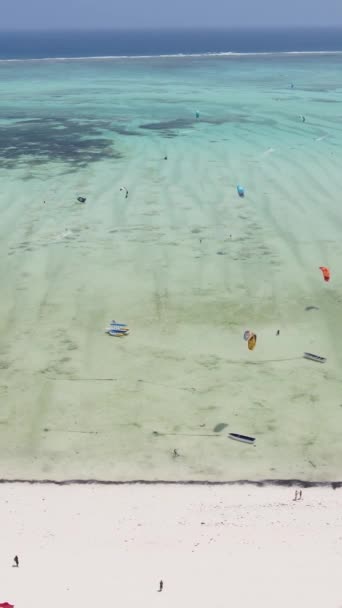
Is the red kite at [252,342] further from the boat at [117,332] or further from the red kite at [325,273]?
the red kite at [325,273]

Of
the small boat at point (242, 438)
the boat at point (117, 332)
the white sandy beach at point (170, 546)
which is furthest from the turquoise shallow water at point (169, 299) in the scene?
the white sandy beach at point (170, 546)

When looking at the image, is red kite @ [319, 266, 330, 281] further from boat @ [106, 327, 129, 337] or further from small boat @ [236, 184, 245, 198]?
small boat @ [236, 184, 245, 198]

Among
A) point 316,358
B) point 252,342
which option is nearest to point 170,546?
point 252,342

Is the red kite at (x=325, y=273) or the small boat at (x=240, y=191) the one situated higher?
the small boat at (x=240, y=191)

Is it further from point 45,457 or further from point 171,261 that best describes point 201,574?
point 171,261

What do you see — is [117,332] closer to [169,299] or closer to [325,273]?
[169,299]

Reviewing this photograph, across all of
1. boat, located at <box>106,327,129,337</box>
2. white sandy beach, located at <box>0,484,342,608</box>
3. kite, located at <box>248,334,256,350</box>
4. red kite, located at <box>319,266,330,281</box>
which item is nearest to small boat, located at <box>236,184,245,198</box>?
red kite, located at <box>319,266,330,281</box>
